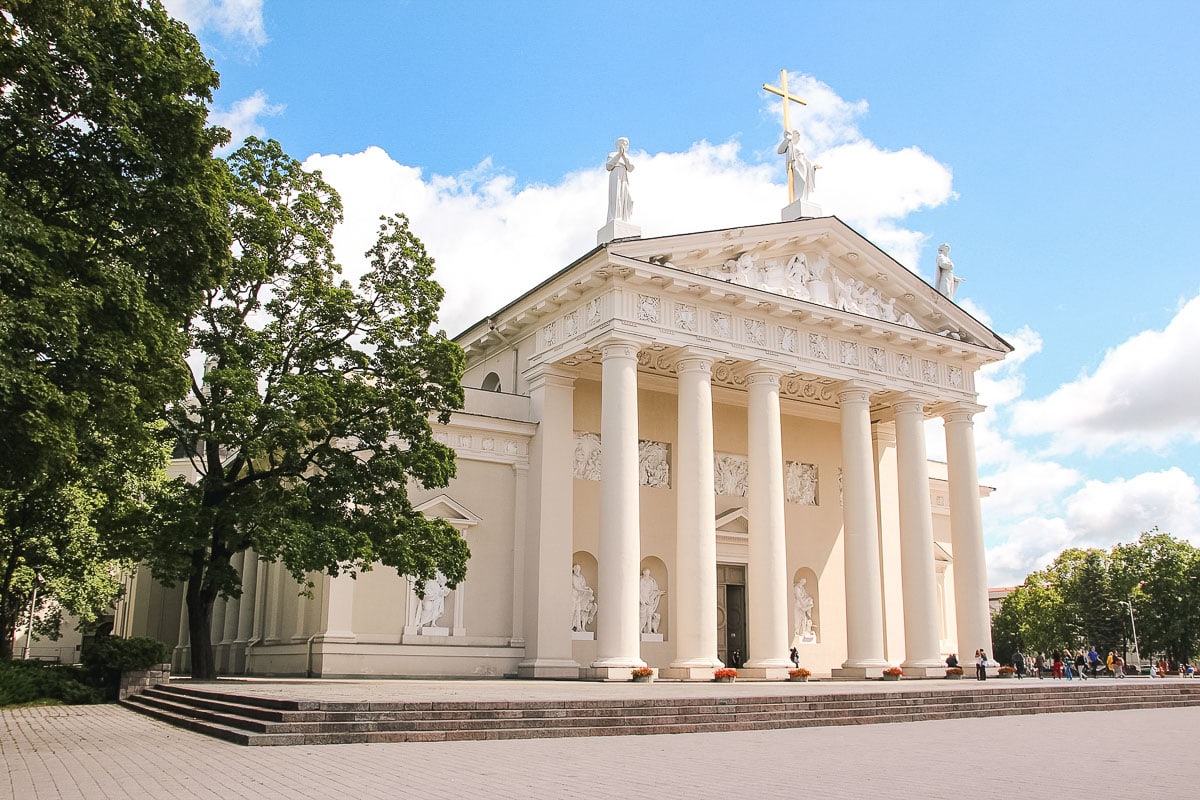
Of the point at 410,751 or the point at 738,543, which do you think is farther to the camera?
the point at 738,543

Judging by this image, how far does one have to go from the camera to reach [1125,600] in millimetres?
63594

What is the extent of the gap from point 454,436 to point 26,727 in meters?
13.7

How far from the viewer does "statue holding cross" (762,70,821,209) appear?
29.7m

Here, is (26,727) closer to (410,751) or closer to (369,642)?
(410,751)

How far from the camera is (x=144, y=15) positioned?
14375mm

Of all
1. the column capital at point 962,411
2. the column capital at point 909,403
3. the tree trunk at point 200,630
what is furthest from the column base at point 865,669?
the tree trunk at point 200,630

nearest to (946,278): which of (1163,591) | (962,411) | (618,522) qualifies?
(962,411)

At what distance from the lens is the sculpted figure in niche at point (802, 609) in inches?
1227

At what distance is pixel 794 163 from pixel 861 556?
39.1ft

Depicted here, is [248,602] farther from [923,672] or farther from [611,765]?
[611,765]

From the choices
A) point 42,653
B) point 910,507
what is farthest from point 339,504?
point 42,653

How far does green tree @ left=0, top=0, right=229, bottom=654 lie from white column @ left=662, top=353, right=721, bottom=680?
13.6 metres

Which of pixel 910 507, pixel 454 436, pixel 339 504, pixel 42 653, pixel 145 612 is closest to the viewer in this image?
pixel 339 504

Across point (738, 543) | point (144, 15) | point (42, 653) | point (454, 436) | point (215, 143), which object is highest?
point (144, 15)
